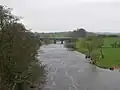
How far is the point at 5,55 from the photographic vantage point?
2577cm

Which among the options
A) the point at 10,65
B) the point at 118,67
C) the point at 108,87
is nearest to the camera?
the point at 10,65

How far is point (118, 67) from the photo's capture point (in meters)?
68.1

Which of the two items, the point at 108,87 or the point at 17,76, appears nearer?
the point at 17,76

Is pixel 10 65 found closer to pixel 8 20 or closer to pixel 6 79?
pixel 6 79

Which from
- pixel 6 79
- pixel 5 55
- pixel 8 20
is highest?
pixel 8 20

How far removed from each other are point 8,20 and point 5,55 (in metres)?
3.92

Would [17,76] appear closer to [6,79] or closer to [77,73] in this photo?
[6,79]

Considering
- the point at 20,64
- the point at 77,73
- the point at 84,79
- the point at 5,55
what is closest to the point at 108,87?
the point at 84,79

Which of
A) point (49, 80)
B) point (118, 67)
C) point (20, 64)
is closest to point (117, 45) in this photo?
point (118, 67)

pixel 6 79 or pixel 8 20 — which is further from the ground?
pixel 8 20

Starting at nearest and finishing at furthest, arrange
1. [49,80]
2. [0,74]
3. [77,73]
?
[0,74] < [49,80] < [77,73]

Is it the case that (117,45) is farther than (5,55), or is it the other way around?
(117,45)

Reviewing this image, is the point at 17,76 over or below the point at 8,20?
below

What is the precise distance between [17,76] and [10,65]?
5.09ft
